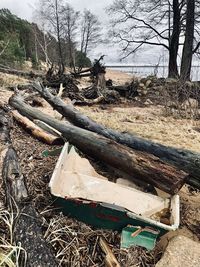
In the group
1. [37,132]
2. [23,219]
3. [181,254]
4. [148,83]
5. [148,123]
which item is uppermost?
[148,83]

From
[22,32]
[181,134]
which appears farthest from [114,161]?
[22,32]

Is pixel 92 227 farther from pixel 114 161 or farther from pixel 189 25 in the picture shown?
pixel 189 25

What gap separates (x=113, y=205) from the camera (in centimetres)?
280

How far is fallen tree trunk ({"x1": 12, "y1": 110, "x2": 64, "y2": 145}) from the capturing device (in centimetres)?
452

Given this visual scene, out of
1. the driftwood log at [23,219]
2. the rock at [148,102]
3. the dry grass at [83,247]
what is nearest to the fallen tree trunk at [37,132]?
the driftwood log at [23,219]

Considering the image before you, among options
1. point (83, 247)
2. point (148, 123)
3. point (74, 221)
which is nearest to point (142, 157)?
point (74, 221)

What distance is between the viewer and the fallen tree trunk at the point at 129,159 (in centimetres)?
319

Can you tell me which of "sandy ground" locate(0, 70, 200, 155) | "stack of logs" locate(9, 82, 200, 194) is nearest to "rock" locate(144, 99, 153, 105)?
"sandy ground" locate(0, 70, 200, 155)

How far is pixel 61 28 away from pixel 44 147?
88.2 feet

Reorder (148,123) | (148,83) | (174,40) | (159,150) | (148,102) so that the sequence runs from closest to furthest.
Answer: (159,150), (148,123), (148,102), (148,83), (174,40)

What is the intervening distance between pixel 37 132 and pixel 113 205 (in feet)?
7.59

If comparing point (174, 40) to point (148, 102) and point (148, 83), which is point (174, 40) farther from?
point (148, 102)

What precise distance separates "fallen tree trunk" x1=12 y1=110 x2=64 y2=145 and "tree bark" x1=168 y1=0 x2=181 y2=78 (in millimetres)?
12865

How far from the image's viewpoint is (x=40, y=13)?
96.7 feet
